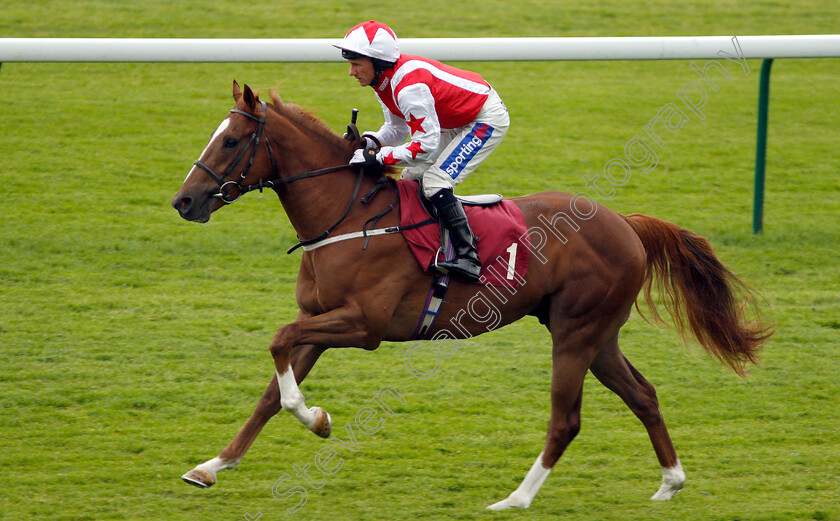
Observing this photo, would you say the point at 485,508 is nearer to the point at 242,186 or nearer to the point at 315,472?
the point at 315,472

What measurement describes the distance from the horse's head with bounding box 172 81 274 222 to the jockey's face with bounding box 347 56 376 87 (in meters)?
0.43

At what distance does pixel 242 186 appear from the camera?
372 cm

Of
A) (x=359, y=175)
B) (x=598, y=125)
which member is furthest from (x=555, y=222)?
(x=598, y=125)

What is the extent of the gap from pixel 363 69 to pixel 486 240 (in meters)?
0.92

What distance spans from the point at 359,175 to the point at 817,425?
2795 mm

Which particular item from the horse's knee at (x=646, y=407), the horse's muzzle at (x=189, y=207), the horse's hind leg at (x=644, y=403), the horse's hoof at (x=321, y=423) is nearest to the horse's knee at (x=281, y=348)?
the horse's hoof at (x=321, y=423)

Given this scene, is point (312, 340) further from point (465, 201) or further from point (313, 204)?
point (465, 201)

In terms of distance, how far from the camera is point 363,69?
3752 millimetres

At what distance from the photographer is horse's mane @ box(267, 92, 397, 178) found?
3.87 m

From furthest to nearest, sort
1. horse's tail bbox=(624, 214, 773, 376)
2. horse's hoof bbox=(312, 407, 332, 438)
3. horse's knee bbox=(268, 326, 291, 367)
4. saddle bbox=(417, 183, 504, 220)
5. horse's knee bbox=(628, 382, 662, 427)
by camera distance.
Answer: horse's tail bbox=(624, 214, 773, 376), horse's knee bbox=(628, 382, 662, 427), saddle bbox=(417, 183, 504, 220), horse's hoof bbox=(312, 407, 332, 438), horse's knee bbox=(268, 326, 291, 367)

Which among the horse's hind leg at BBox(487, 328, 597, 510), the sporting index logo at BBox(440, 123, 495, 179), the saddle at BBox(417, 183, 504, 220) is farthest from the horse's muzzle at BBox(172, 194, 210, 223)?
the horse's hind leg at BBox(487, 328, 597, 510)

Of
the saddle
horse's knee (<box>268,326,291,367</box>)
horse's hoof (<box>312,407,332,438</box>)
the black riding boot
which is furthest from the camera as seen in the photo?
the saddle

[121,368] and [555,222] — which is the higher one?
[555,222]

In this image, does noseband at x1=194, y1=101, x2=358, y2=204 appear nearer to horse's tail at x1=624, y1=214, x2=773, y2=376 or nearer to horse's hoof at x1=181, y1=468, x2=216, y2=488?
horse's hoof at x1=181, y1=468, x2=216, y2=488
